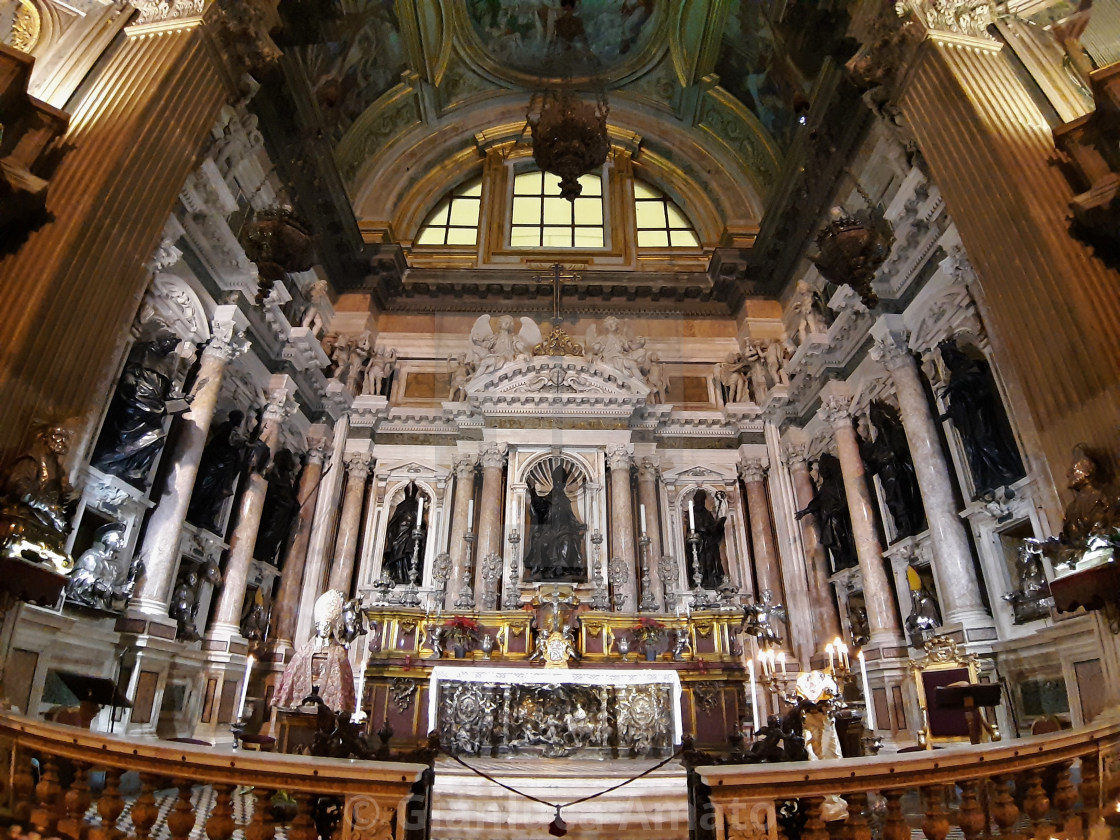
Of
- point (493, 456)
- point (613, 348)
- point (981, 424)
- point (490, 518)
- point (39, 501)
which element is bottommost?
point (39, 501)

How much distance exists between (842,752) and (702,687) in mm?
4445

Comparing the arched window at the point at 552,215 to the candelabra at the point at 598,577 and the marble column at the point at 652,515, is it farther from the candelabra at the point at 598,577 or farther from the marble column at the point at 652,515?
the candelabra at the point at 598,577

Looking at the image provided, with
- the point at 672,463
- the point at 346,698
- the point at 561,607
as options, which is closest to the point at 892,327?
the point at 672,463

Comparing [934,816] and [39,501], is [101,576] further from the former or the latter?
[934,816]

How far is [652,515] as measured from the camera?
45.5ft

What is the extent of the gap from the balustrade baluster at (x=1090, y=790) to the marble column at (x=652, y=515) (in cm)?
919

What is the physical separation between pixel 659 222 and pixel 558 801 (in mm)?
16142

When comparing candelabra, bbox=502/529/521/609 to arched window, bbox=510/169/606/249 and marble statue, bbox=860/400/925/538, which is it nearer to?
marble statue, bbox=860/400/925/538

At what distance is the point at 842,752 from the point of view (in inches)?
204

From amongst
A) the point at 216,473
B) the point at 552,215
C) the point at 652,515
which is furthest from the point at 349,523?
the point at 552,215

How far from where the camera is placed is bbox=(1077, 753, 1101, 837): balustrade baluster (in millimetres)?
3322

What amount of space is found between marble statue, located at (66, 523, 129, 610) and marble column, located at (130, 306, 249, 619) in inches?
13.5

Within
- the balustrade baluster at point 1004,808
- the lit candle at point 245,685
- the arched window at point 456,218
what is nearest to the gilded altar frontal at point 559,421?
the balustrade baluster at point 1004,808

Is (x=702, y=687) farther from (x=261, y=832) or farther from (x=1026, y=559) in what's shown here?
(x=261, y=832)
